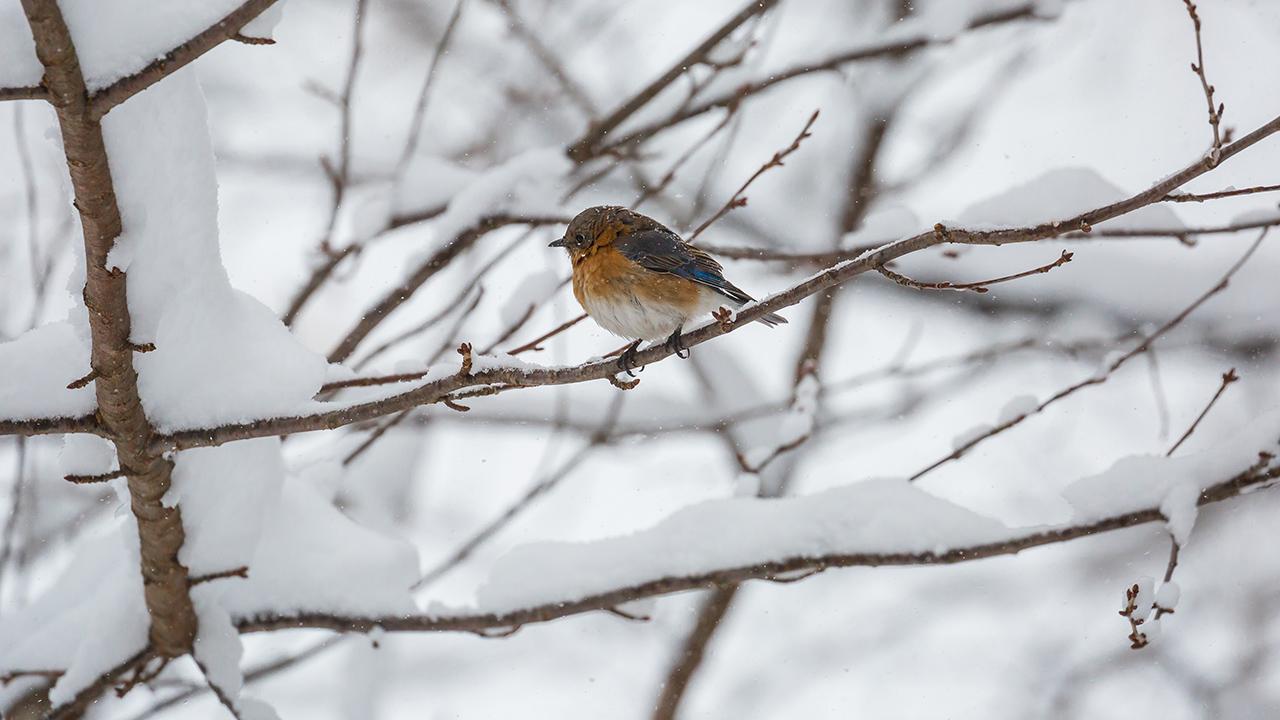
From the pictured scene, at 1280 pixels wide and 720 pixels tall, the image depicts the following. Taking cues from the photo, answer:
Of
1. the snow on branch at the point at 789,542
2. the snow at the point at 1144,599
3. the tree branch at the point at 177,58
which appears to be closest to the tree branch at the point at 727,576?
the snow on branch at the point at 789,542

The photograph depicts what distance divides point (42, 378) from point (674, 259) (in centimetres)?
201

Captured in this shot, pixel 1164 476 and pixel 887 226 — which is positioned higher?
pixel 887 226

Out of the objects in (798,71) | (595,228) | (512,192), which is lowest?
(595,228)

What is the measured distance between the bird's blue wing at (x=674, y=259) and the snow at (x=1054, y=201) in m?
0.82

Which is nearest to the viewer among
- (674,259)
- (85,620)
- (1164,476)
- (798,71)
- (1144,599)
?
(1144,599)

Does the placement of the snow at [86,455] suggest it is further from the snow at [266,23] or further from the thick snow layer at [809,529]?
the snow at [266,23]

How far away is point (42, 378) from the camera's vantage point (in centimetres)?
230

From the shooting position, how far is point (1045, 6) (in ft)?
13.9

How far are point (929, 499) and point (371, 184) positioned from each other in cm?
524

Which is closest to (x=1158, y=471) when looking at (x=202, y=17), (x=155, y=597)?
(x=202, y=17)

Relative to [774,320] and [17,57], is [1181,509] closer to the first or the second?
[774,320]

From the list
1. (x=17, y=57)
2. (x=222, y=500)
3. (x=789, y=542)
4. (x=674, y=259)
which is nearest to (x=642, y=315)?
(x=674, y=259)

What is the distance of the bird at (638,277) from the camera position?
11.7 ft

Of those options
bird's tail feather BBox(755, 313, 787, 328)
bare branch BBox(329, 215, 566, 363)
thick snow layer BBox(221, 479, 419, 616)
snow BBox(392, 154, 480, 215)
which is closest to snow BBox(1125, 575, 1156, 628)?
bird's tail feather BBox(755, 313, 787, 328)
